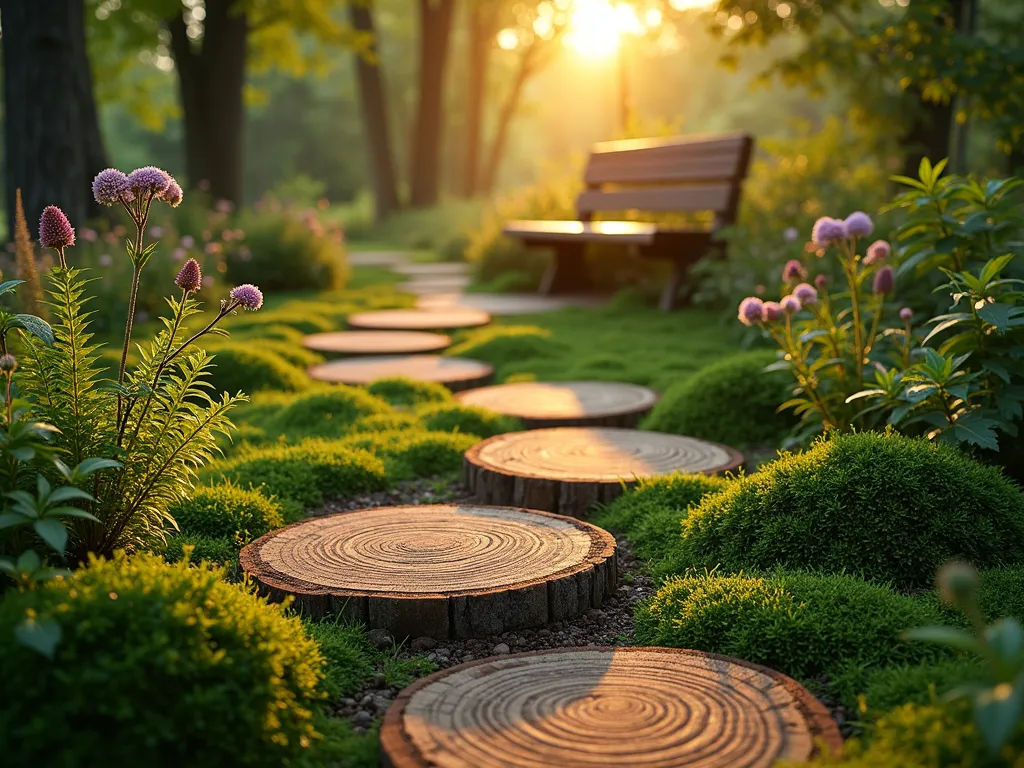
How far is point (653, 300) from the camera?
34.4 ft

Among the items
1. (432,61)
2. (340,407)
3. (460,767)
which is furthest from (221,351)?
(432,61)

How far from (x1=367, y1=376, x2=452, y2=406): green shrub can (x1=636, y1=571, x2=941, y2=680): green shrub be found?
126 inches

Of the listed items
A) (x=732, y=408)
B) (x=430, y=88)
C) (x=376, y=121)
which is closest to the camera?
(x=732, y=408)

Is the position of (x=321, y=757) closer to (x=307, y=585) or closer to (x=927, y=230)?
(x=307, y=585)

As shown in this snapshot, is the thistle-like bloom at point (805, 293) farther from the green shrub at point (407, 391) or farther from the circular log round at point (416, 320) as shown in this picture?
the circular log round at point (416, 320)

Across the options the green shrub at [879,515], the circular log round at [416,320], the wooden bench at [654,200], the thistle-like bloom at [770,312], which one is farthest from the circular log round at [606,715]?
the wooden bench at [654,200]

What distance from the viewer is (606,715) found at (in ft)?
7.06

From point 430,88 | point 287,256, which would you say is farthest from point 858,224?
point 430,88

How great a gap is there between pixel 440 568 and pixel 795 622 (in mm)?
1035

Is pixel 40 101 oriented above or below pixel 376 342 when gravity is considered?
above

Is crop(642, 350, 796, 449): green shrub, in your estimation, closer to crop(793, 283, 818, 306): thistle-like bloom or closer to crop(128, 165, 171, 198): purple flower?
crop(793, 283, 818, 306): thistle-like bloom

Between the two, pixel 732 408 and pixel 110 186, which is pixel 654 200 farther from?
pixel 110 186

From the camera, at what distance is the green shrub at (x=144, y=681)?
1.83 metres

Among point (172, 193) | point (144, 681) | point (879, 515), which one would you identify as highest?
point (172, 193)
